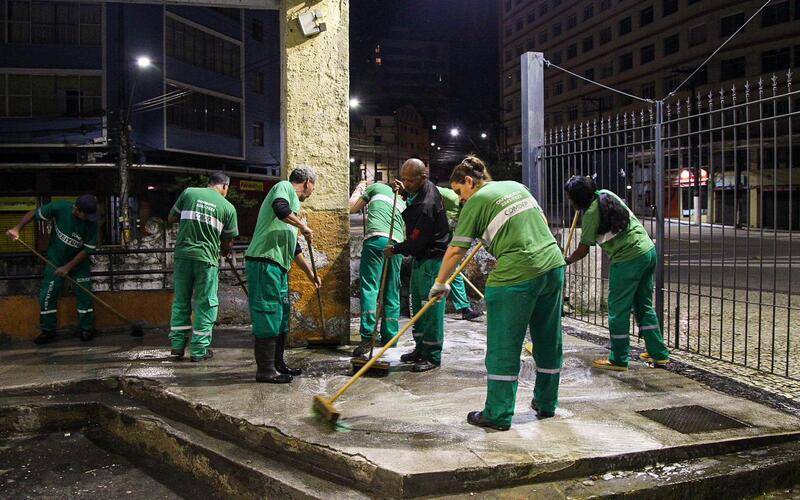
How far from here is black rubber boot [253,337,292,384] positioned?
4.85m

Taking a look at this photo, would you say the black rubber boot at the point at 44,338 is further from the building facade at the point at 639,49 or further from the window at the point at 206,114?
the building facade at the point at 639,49

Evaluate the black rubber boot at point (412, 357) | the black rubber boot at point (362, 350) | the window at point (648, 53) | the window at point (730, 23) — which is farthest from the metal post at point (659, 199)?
the window at point (648, 53)

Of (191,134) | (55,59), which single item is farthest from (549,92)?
(55,59)

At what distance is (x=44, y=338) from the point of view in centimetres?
656

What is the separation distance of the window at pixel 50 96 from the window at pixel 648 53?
3837 centimetres

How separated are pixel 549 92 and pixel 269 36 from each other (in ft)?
109

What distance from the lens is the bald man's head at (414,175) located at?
17.6 feet

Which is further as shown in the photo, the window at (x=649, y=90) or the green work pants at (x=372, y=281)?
the window at (x=649, y=90)

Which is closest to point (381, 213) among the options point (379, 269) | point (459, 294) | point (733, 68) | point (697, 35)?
point (379, 269)

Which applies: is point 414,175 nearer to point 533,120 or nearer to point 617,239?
point 617,239

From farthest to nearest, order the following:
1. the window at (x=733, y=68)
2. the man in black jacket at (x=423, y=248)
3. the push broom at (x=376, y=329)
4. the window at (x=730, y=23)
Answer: the window at (x=730, y=23), the window at (x=733, y=68), the man in black jacket at (x=423, y=248), the push broom at (x=376, y=329)

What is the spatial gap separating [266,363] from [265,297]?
20.7 inches

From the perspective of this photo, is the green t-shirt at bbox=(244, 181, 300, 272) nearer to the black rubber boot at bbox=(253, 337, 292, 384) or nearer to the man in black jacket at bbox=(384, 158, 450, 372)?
the black rubber boot at bbox=(253, 337, 292, 384)

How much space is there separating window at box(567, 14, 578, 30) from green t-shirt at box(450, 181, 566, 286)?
188 feet
